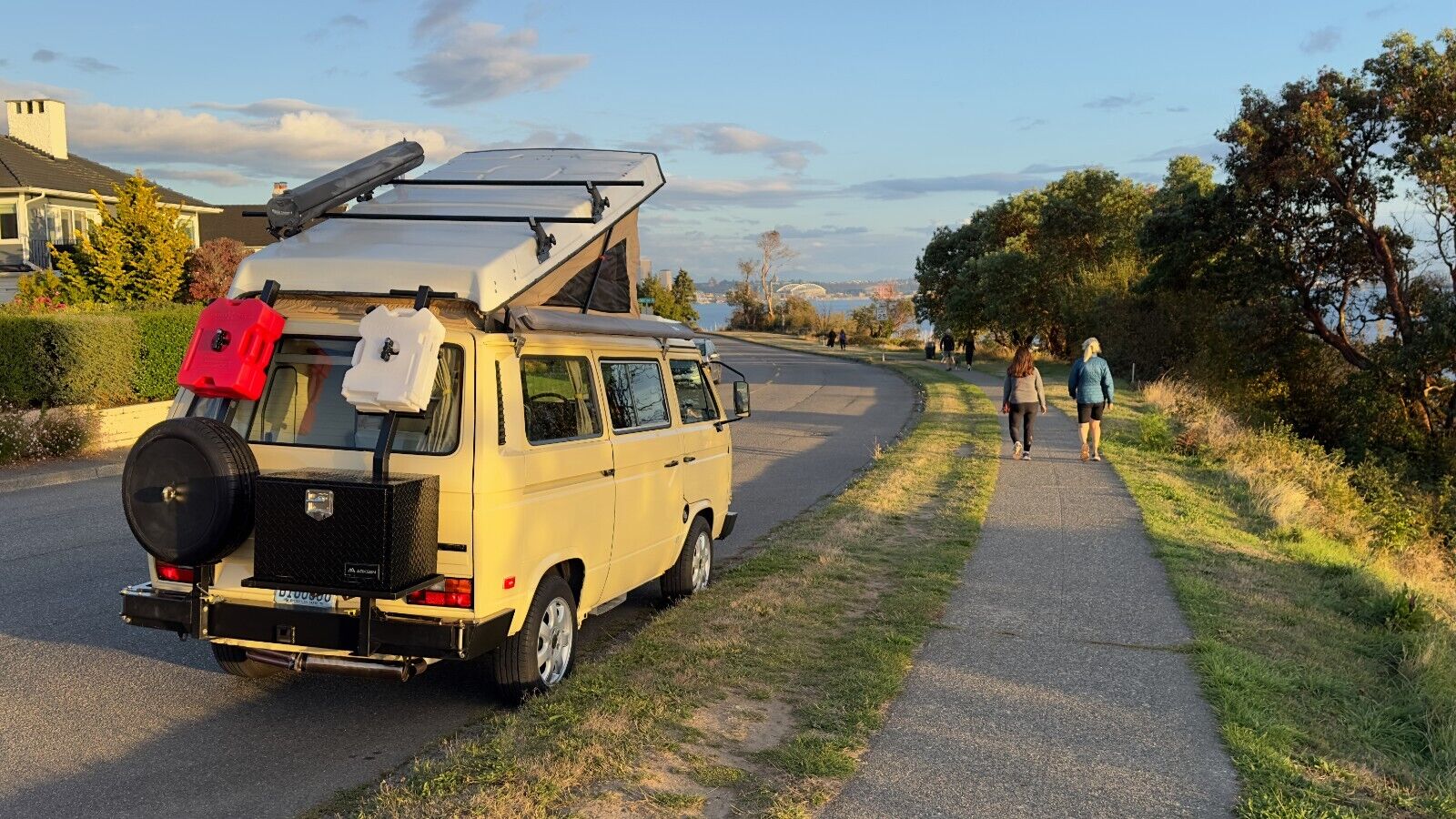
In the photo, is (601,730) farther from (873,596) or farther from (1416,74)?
(1416,74)

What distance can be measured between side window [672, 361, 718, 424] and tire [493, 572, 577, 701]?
197 cm

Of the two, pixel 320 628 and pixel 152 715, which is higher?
pixel 320 628

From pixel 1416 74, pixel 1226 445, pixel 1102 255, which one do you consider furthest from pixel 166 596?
pixel 1102 255

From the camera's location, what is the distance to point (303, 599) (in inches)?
196

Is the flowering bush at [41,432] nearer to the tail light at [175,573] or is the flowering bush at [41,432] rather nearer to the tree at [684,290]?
the tail light at [175,573]

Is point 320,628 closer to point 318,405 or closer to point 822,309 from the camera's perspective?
point 318,405

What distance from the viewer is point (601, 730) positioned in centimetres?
495

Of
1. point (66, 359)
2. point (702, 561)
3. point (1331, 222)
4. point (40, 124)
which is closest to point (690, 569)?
point (702, 561)

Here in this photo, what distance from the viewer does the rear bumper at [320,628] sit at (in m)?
4.86

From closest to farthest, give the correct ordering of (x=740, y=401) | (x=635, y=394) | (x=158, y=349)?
(x=635, y=394) < (x=740, y=401) < (x=158, y=349)

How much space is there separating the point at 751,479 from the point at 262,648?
932 centimetres

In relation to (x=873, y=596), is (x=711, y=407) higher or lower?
higher

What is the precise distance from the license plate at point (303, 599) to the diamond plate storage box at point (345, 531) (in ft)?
0.52

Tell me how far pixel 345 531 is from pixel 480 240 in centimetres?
163
